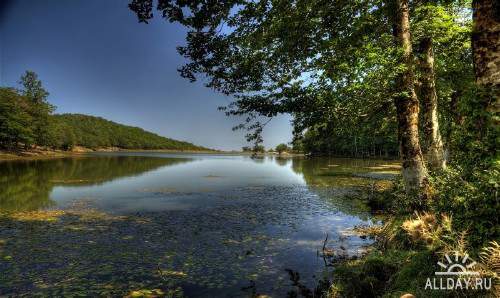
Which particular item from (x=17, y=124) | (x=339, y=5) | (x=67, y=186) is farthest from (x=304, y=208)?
(x=17, y=124)

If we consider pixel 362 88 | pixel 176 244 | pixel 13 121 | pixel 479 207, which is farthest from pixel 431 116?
pixel 13 121

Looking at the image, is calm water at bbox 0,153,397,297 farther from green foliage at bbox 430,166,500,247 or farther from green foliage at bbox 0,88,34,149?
green foliage at bbox 0,88,34,149

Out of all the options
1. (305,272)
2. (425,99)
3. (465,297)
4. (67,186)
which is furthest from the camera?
(67,186)

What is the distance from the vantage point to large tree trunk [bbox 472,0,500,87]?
6.69m

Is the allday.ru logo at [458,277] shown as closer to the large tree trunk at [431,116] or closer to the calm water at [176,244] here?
the calm water at [176,244]

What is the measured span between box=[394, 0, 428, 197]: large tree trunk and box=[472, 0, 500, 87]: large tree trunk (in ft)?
20.9

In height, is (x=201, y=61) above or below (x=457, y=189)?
above

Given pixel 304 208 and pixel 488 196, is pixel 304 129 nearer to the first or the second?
pixel 488 196

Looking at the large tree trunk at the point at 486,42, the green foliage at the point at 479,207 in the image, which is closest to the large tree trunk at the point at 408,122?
the green foliage at the point at 479,207

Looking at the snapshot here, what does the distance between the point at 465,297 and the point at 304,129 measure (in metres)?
7.93

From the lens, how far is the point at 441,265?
7293mm

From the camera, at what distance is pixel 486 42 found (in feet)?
22.2

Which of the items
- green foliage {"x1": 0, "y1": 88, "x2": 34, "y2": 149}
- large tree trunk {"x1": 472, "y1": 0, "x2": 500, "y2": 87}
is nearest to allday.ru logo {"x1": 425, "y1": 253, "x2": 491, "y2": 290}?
large tree trunk {"x1": 472, "y1": 0, "x2": 500, "y2": 87}

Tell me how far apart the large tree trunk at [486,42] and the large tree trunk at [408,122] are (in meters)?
6.37
